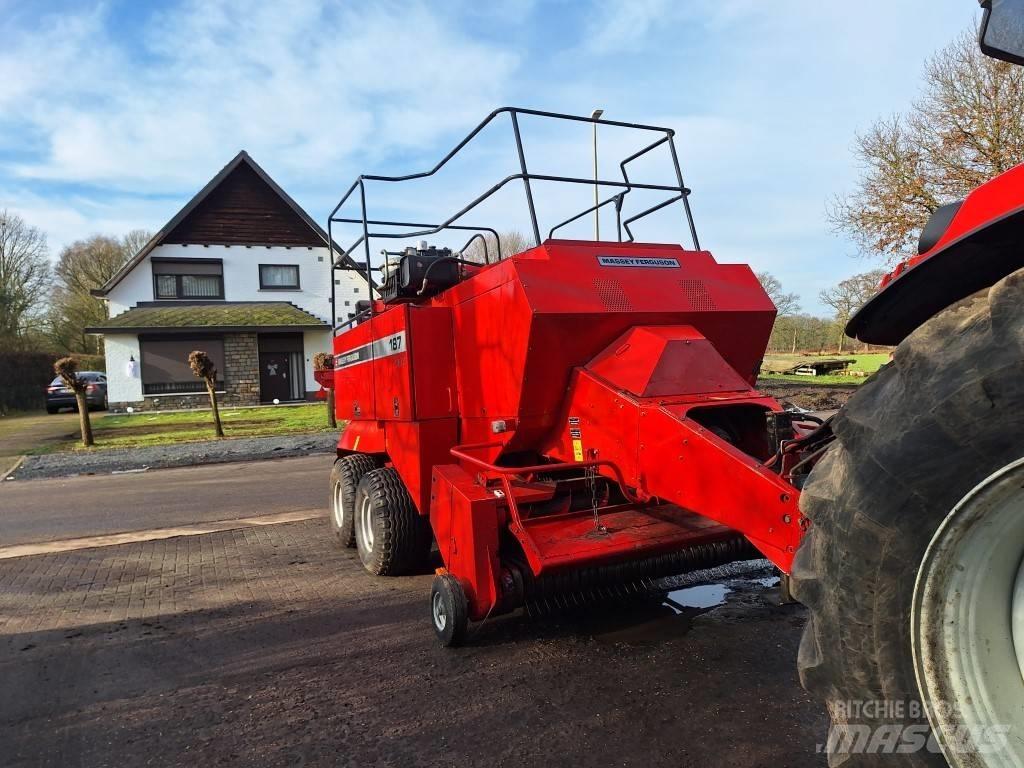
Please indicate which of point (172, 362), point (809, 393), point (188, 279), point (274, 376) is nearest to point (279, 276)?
point (188, 279)

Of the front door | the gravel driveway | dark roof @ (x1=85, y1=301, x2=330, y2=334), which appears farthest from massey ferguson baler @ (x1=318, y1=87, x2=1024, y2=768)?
the front door

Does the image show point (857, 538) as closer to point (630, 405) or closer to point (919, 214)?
point (630, 405)

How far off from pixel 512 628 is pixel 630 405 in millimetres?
1551

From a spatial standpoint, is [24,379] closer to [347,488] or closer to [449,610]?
[347,488]

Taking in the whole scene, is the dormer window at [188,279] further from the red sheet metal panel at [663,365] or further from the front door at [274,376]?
the red sheet metal panel at [663,365]

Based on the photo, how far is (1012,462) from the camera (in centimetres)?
153

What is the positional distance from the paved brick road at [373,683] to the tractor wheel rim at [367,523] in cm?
35

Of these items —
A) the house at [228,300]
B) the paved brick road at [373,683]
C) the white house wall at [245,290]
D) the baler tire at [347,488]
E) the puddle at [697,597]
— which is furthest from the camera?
the house at [228,300]

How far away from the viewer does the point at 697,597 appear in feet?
14.8

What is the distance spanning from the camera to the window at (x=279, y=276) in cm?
2589

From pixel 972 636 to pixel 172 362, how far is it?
25226mm

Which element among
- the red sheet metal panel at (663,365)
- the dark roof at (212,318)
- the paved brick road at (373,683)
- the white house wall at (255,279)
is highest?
the white house wall at (255,279)

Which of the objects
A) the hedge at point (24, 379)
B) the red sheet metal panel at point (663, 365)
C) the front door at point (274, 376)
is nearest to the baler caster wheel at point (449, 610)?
the red sheet metal panel at point (663, 365)

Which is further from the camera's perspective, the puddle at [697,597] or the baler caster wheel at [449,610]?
the puddle at [697,597]
